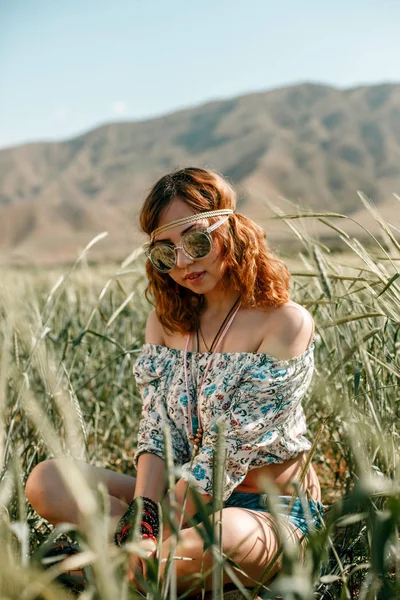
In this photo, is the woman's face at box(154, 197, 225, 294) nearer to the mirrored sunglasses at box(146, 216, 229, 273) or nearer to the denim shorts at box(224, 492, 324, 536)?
the mirrored sunglasses at box(146, 216, 229, 273)

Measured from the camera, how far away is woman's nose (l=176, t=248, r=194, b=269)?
1490mm

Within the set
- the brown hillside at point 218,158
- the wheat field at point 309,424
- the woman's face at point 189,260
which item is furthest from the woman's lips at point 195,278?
the brown hillside at point 218,158

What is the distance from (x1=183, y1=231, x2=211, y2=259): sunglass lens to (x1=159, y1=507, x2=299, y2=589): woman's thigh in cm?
58

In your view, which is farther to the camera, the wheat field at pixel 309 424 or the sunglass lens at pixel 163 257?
the sunglass lens at pixel 163 257

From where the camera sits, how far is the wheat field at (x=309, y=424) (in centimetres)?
63

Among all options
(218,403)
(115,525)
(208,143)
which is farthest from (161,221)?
(208,143)

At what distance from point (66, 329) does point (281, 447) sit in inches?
36.4

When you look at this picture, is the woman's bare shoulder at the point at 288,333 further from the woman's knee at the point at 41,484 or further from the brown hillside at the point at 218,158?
the brown hillside at the point at 218,158

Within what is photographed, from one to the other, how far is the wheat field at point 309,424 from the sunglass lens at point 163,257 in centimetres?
16

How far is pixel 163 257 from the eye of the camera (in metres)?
1.53

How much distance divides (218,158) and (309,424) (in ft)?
390

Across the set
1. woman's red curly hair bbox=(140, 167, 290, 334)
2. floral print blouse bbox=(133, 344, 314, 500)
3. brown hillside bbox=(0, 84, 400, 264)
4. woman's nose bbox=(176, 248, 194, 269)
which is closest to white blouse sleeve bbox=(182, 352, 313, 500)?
floral print blouse bbox=(133, 344, 314, 500)

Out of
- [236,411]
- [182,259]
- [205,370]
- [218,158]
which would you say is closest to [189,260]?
[182,259]

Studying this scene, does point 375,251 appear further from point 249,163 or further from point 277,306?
point 249,163
